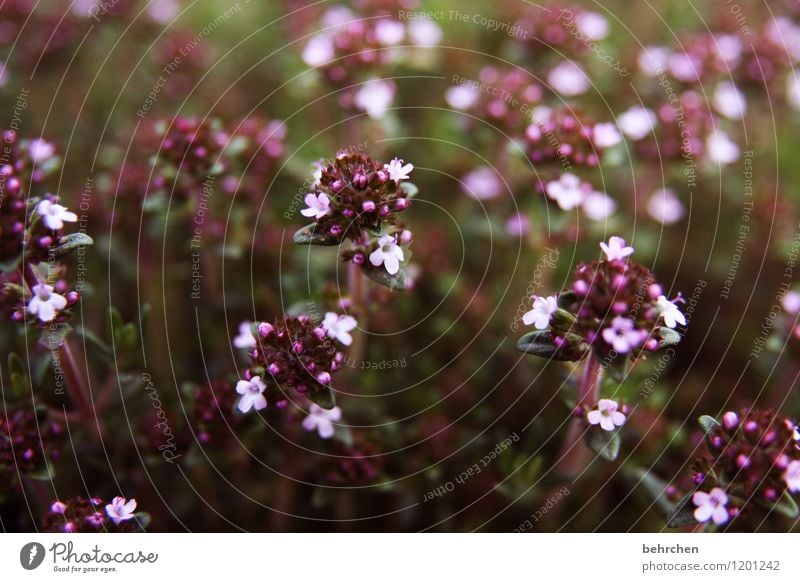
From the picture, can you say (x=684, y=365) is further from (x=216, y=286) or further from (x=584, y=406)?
(x=216, y=286)

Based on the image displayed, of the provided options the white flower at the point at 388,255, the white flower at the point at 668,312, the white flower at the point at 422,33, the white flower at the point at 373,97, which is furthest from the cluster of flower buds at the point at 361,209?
the white flower at the point at 422,33

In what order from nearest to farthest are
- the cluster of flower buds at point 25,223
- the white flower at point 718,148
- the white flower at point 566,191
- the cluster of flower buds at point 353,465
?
the cluster of flower buds at point 25,223 < the cluster of flower buds at point 353,465 < the white flower at point 566,191 < the white flower at point 718,148

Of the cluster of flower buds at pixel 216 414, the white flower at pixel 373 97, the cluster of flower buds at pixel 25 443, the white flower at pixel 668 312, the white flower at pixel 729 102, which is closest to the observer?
the white flower at pixel 668 312

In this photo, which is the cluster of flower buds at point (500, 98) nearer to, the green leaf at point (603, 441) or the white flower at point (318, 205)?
the white flower at point (318, 205)

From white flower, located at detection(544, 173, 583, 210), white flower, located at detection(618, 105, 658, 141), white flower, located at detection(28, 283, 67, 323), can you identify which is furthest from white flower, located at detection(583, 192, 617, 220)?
white flower, located at detection(28, 283, 67, 323)

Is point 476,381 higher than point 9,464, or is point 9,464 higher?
point 476,381

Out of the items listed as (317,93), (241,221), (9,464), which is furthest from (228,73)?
(9,464)
